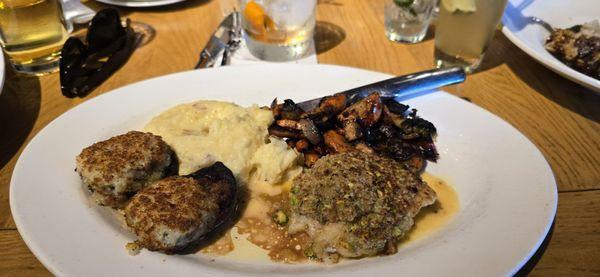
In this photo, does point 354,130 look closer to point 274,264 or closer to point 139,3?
point 274,264

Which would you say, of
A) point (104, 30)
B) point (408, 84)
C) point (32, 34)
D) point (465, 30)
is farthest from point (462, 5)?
point (32, 34)

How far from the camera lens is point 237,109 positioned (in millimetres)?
2074

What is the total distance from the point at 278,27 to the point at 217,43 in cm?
40

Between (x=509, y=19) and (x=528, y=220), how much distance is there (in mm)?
1600

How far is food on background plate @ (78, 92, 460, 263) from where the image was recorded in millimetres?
1564

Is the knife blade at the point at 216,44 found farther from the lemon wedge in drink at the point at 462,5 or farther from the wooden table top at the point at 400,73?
the lemon wedge in drink at the point at 462,5

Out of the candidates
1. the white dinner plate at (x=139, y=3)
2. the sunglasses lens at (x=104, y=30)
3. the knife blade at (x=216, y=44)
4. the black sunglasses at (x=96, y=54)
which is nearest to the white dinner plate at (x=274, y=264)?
the knife blade at (x=216, y=44)

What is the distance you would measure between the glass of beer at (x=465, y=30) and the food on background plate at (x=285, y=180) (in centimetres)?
73

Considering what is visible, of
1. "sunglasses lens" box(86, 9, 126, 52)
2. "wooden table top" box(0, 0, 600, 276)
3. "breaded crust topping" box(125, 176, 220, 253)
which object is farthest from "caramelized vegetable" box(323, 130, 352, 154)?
"sunglasses lens" box(86, 9, 126, 52)

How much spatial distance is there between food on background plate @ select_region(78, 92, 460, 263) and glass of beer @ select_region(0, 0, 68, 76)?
101 cm

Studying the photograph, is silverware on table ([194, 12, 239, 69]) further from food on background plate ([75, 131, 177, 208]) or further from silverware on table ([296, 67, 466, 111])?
food on background plate ([75, 131, 177, 208])

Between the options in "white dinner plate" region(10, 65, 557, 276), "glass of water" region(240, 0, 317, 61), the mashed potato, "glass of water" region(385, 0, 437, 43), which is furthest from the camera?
"glass of water" region(385, 0, 437, 43)

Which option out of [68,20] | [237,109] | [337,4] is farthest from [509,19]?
[68,20]

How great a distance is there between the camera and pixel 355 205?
1.62 metres
